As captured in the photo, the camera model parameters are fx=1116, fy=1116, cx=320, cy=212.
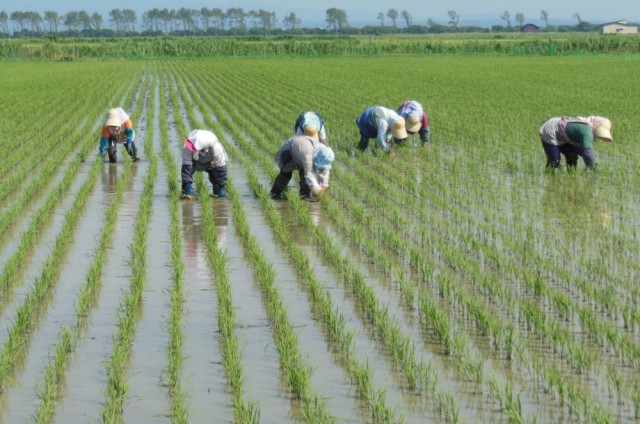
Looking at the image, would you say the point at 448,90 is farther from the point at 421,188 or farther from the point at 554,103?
the point at 421,188

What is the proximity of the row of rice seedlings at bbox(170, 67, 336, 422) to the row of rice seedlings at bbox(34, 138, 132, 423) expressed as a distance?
93cm

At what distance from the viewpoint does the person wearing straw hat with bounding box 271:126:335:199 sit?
360 inches

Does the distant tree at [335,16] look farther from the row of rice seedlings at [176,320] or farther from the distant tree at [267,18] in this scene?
the row of rice seedlings at [176,320]

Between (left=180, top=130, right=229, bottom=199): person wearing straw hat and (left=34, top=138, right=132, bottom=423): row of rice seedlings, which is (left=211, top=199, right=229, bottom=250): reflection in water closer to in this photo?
(left=180, top=130, right=229, bottom=199): person wearing straw hat

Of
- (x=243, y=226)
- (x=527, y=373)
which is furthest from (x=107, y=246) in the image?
(x=527, y=373)

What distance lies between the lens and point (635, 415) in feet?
13.6

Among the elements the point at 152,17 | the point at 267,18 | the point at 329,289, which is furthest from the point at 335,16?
the point at 329,289

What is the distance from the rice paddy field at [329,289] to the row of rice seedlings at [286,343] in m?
0.02

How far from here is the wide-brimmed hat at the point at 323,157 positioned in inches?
358

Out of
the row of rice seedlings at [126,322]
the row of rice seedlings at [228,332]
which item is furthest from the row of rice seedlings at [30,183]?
the row of rice seedlings at [228,332]

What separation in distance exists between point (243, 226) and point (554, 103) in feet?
41.8

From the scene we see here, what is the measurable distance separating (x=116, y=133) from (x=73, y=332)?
6632mm

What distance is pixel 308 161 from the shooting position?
9.16 metres

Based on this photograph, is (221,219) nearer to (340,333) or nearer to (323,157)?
(323,157)
